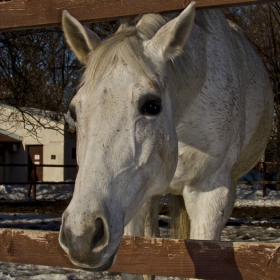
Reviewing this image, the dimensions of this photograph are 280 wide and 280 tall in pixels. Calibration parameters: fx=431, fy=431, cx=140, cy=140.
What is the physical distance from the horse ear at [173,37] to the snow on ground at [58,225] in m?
2.08

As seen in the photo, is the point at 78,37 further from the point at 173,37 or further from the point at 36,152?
the point at 36,152

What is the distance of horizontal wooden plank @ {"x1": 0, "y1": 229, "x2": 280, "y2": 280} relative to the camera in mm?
2012

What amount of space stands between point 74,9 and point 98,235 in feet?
5.59

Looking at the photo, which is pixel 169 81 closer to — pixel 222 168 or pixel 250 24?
pixel 222 168

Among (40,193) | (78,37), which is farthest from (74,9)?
(40,193)

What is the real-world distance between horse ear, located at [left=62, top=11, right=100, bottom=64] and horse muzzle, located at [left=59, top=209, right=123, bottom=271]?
3.33 feet

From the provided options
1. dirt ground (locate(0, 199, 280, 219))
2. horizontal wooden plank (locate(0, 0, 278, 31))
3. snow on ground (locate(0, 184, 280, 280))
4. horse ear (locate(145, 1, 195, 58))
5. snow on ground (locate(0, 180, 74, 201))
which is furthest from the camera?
snow on ground (locate(0, 180, 74, 201))

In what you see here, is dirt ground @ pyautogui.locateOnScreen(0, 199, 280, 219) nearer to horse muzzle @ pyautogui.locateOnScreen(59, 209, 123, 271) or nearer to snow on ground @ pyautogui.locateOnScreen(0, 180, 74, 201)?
snow on ground @ pyautogui.locateOnScreen(0, 180, 74, 201)

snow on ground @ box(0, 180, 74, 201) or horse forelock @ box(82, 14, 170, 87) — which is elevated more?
horse forelock @ box(82, 14, 170, 87)

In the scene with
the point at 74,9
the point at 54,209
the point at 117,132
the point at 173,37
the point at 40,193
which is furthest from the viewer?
the point at 40,193

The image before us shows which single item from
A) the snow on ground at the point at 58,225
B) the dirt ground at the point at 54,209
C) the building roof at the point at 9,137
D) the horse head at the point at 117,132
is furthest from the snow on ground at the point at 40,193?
the horse head at the point at 117,132

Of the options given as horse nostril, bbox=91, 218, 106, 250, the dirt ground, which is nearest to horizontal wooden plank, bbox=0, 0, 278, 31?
horse nostril, bbox=91, 218, 106, 250

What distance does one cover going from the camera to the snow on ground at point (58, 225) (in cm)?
494

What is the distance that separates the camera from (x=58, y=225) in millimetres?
8375
